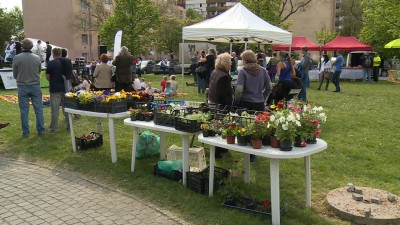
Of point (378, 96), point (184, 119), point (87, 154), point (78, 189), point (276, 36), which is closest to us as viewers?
point (184, 119)

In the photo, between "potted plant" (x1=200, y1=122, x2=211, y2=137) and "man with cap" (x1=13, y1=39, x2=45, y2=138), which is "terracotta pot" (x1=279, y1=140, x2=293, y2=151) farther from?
"man with cap" (x1=13, y1=39, x2=45, y2=138)

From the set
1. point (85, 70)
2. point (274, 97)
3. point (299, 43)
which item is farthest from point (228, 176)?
point (299, 43)

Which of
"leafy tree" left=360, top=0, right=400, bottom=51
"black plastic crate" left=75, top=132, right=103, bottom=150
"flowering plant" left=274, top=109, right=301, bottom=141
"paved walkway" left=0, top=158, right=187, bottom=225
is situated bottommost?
"paved walkway" left=0, top=158, right=187, bottom=225

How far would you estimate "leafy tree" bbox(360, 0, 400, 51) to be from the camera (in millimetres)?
24797

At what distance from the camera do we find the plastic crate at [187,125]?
447 cm

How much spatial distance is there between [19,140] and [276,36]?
6.31 meters

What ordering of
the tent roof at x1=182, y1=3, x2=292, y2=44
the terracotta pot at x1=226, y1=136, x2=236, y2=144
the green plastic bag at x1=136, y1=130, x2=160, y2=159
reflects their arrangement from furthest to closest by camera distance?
1. the tent roof at x1=182, y1=3, x2=292, y2=44
2. the green plastic bag at x1=136, y1=130, x2=160, y2=159
3. the terracotta pot at x1=226, y1=136, x2=236, y2=144

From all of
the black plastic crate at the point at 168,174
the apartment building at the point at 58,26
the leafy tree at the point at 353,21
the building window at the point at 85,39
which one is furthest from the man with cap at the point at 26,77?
the leafy tree at the point at 353,21

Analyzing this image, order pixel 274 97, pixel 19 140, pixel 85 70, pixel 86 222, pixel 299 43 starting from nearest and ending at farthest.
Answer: pixel 86 222, pixel 19 140, pixel 274 97, pixel 85 70, pixel 299 43

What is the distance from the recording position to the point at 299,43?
25.4m

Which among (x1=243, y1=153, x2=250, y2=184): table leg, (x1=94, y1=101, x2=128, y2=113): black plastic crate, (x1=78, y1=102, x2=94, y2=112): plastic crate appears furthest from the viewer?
(x1=78, y1=102, x2=94, y2=112): plastic crate

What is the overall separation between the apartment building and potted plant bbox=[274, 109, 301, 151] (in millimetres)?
49513

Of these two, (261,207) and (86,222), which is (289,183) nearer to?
(261,207)

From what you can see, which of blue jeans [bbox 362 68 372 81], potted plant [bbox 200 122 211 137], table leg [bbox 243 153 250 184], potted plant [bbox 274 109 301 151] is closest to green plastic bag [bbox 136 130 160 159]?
table leg [bbox 243 153 250 184]
